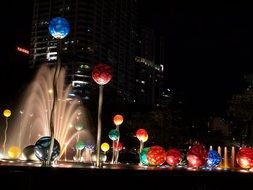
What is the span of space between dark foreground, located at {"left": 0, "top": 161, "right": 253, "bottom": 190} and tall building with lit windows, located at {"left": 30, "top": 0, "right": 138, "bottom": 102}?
279 ft

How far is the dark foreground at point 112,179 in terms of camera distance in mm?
9578

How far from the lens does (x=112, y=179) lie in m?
10.5

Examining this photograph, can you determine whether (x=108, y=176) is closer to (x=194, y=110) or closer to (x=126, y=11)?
(x=194, y=110)

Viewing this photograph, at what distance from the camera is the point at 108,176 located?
10.5m

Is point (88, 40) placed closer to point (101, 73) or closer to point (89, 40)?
point (89, 40)

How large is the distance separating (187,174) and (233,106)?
50.6ft

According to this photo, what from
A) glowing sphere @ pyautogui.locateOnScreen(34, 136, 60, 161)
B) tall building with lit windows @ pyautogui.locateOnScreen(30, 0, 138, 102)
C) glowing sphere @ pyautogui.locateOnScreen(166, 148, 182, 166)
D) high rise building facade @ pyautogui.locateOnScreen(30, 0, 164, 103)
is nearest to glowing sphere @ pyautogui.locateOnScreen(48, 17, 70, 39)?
glowing sphere @ pyautogui.locateOnScreen(34, 136, 60, 161)

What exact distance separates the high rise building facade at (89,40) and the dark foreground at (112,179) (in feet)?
274

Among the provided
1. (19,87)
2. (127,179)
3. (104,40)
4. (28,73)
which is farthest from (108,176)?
(104,40)

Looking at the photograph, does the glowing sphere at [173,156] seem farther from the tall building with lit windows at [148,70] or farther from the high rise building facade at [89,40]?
the tall building with lit windows at [148,70]

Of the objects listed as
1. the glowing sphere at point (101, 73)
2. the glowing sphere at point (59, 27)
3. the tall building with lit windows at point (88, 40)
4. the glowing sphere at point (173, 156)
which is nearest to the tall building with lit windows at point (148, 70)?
the tall building with lit windows at point (88, 40)

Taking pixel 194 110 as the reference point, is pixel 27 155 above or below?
below

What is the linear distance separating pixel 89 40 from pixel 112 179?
101 meters

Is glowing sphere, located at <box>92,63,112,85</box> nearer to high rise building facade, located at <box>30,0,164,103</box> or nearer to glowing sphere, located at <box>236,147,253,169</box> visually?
glowing sphere, located at <box>236,147,253,169</box>
